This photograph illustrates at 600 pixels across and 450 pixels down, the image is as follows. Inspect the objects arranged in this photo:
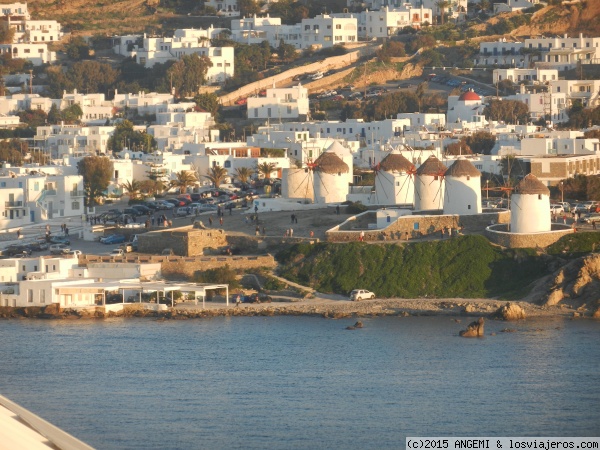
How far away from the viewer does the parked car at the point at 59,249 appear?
63406mm

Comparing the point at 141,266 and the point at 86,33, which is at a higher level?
the point at 86,33

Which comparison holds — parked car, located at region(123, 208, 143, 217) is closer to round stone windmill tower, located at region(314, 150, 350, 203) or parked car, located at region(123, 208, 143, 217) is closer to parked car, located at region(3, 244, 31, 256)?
parked car, located at region(3, 244, 31, 256)

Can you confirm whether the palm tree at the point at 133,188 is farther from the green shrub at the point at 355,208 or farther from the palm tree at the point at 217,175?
the green shrub at the point at 355,208

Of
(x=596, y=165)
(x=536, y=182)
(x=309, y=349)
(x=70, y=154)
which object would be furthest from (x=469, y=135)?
(x=309, y=349)

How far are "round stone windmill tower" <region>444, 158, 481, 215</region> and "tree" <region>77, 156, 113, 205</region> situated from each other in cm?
2077

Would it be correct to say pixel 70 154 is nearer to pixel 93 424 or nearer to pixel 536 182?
pixel 536 182

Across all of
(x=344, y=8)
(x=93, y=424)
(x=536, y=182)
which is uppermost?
(x=344, y=8)

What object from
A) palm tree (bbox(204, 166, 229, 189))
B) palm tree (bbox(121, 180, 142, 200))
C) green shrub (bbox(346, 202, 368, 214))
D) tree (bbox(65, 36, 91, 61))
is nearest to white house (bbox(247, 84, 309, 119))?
palm tree (bbox(204, 166, 229, 189))

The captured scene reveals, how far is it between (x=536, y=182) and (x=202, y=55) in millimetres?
53778

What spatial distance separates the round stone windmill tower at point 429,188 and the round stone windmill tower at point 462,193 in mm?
1219

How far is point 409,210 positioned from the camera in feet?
209

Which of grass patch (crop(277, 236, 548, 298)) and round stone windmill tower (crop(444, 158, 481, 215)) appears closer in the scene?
grass patch (crop(277, 236, 548, 298))

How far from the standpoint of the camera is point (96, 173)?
262 ft

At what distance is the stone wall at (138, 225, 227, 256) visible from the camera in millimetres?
61344
